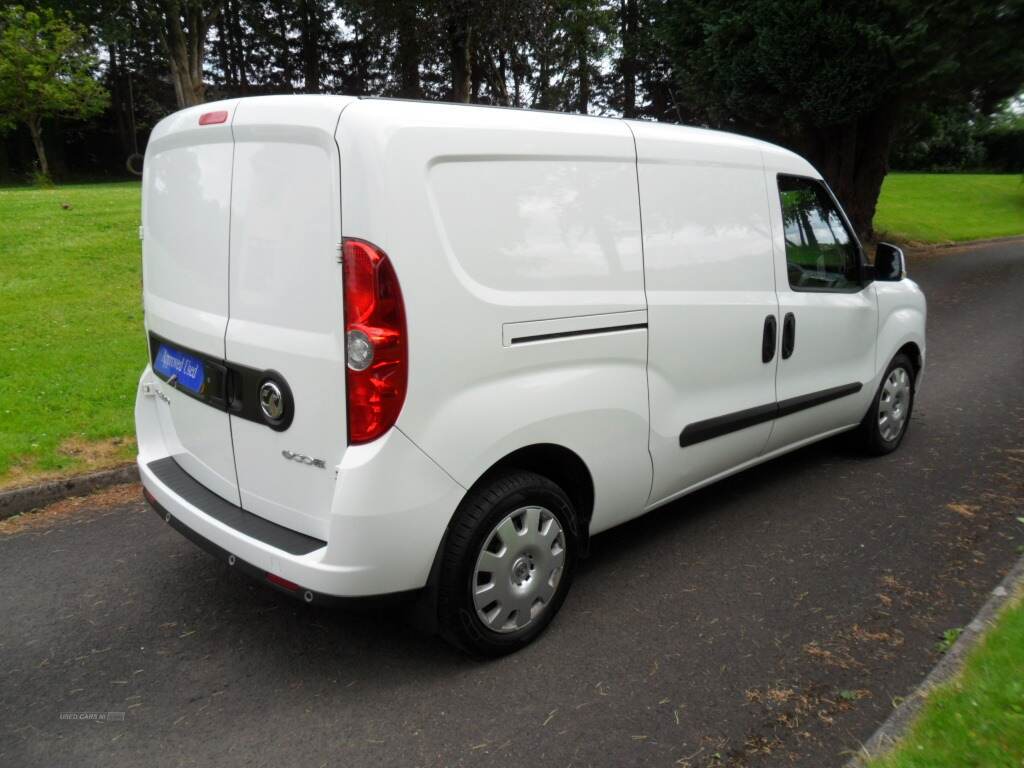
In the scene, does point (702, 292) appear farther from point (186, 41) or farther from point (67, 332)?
point (186, 41)

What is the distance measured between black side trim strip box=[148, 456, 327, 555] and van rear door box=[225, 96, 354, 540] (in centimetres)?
5

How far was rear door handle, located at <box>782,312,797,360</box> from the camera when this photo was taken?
4.32 metres

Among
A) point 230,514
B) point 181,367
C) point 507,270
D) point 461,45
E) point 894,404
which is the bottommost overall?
point 230,514

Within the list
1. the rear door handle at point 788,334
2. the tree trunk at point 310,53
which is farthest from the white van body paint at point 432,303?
the tree trunk at point 310,53

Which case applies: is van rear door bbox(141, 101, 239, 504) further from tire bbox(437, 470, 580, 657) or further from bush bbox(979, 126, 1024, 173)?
bush bbox(979, 126, 1024, 173)

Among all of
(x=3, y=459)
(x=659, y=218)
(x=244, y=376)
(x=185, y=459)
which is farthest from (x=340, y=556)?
(x=3, y=459)

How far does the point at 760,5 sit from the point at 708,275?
1187cm

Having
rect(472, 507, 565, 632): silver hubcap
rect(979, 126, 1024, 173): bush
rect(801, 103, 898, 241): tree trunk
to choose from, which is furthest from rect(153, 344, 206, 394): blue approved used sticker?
rect(979, 126, 1024, 173): bush

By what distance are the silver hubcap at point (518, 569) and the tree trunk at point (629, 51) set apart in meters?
20.5

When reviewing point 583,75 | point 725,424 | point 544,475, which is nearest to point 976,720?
point 544,475

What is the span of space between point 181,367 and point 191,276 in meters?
0.40

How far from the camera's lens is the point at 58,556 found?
4094mm

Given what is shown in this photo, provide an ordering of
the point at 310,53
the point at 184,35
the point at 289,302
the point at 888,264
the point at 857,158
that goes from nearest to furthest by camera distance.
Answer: the point at 289,302, the point at 888,264, the point at 857,158, the point at 184,35, the point at 310,53

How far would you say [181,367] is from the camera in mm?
3334
